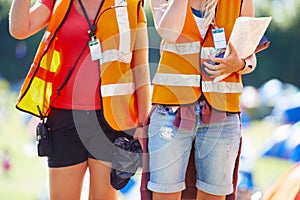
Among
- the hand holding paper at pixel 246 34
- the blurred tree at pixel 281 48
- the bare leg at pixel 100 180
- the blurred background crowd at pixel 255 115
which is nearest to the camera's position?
the hand holding paper at pixel 246 34

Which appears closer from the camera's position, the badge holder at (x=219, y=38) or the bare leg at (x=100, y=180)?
the badge holder at (x=219, y=38)

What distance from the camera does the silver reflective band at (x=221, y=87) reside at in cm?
265

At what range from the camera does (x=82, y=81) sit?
2729 millimetres

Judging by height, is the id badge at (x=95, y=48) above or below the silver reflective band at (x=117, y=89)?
above

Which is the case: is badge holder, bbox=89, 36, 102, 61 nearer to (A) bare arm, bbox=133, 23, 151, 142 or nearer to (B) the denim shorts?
(A) bare arm, bbox=133, 23, 151, 142

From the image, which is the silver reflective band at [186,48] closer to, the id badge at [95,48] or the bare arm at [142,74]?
the bare arm at [142,74]

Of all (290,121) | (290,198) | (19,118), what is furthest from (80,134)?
(19,118)

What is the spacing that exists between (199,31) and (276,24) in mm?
6897

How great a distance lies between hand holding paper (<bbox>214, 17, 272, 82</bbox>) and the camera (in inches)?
100.0

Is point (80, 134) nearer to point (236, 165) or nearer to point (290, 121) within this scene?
point (236, 165)

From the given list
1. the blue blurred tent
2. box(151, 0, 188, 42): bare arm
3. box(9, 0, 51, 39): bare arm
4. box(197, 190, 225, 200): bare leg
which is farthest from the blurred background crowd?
box(9, 0, 51, 39): bare arm

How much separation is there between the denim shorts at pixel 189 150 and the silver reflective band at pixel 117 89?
18 cm

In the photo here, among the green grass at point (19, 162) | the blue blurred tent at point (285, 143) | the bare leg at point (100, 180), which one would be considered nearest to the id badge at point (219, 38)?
the bare leg at point (100, 180)

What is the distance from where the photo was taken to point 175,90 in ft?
8.70
